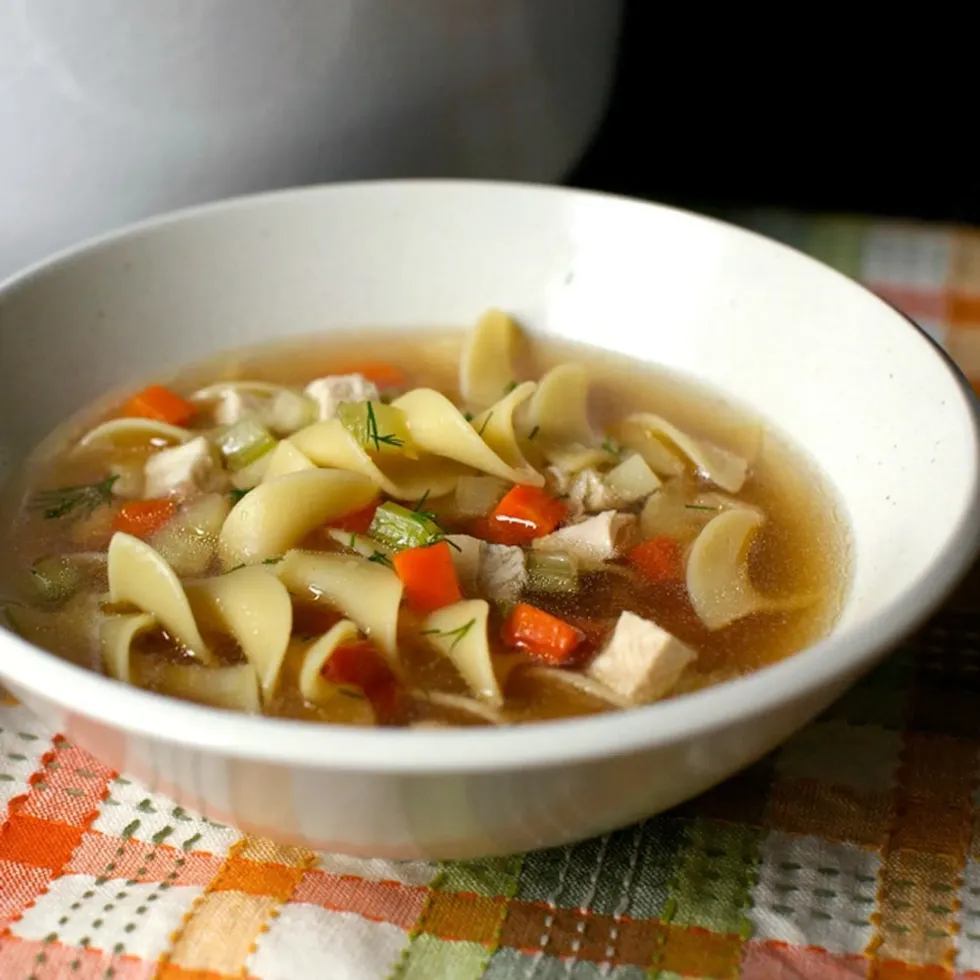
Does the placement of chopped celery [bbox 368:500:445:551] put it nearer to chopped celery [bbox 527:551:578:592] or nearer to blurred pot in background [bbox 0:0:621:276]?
chopped celery [bbox 527:551:578:592]

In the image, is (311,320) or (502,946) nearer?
(502,946)

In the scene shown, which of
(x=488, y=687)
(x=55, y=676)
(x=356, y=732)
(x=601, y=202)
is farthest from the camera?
(x=601, y=202)

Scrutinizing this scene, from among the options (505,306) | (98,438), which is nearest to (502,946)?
(98,438)

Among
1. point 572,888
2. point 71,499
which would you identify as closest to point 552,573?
point 572,888

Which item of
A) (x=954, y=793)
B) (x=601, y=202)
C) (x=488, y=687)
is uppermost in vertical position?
(x=601, y=202)

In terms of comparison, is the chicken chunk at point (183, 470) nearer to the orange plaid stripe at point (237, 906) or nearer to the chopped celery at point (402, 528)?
the chopped celery at point (402, 528)

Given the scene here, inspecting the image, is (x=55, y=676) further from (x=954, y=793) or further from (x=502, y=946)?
(x=954, y=793)
